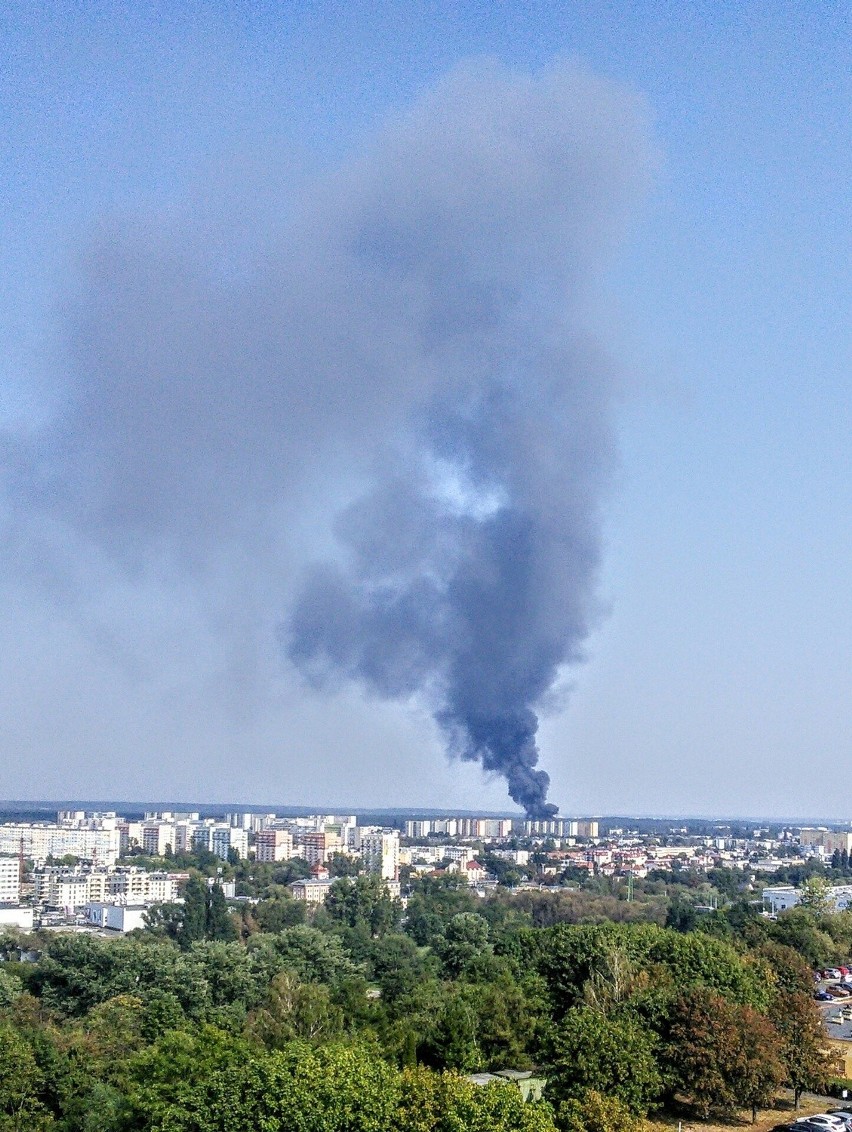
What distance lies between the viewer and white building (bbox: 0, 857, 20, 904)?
192 feet

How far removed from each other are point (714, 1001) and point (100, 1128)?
21.7 ft

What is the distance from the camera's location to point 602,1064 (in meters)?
11.6

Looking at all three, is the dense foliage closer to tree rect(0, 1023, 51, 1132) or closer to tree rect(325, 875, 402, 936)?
tree rect(0, 1023, 51, 1132)

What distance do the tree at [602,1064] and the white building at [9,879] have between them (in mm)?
52385

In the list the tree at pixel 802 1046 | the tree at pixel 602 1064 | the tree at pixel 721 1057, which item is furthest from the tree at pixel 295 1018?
the tree at pixel 802 1046

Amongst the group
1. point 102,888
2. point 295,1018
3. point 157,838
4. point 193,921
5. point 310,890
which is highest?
point 295,1018

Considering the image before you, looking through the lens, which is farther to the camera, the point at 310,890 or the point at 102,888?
the point at 102,888

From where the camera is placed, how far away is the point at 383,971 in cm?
2716

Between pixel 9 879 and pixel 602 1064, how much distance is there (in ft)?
178

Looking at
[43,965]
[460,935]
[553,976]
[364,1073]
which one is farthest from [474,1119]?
[460,935]

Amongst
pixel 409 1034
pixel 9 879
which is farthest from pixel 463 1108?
pixel 9 879

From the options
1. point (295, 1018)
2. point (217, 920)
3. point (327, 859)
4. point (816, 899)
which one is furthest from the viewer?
A: point (327, 859)

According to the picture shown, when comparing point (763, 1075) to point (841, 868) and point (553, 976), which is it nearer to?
point (553, 976)

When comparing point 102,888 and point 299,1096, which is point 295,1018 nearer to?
point 299,1096
